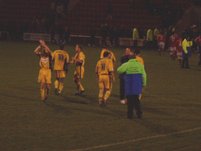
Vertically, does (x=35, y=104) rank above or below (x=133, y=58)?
below

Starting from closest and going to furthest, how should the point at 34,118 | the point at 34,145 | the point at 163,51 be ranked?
the point at 34,145
the point at 34,118
the point at 163,51

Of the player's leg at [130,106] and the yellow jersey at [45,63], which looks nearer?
the player's leg at [130,106]

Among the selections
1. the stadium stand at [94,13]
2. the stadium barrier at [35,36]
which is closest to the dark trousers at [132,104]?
the stadium stand at [94,13]

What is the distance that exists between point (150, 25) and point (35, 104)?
3374 cm

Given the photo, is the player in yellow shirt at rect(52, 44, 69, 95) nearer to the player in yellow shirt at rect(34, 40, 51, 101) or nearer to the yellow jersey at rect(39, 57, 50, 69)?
the player in yellow shirt at rect(34, 40, 51, 101)

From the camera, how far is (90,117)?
18.0 metres

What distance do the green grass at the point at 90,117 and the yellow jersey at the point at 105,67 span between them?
42.6 inches

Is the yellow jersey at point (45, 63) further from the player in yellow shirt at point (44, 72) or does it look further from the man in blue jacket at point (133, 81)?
the man in blue jacket at point (133, 81)

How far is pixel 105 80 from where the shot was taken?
2005cm

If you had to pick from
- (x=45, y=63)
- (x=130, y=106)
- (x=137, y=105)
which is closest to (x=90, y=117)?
(x=130, y=106)

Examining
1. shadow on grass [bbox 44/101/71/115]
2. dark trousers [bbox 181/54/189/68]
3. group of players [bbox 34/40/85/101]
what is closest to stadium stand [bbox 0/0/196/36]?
dark trousers [bbox 181/54/189/68]

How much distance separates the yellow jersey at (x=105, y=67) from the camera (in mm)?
19984

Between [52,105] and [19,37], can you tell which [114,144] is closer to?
[52,105]

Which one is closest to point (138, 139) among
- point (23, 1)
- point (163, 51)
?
point (163, 51)
